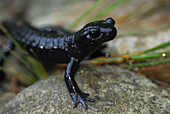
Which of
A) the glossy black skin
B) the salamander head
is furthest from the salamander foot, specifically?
the salamander head

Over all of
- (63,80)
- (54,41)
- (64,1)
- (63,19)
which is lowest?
(63,80)

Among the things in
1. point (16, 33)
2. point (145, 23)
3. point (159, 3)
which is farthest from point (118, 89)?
point (159, 3)

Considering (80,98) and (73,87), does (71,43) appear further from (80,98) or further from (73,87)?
(80,98)

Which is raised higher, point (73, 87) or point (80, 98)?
point (73, 87)

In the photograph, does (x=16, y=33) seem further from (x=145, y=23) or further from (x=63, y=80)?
(x=145, y=23)

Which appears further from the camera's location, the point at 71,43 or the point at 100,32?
the point at 71,43

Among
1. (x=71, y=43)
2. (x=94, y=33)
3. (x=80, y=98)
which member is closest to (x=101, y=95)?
(x=80, y=98)

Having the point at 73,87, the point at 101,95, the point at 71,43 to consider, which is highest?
the point at 71,43
